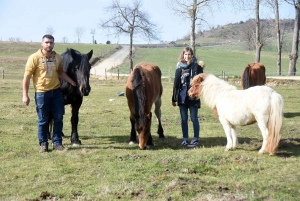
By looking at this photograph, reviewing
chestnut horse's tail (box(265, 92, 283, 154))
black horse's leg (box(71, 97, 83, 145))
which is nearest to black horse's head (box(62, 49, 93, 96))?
black horse's leg (box(71, 97, 83, 145))

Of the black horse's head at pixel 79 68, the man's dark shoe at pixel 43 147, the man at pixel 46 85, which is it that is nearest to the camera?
the man at pixel 46 85

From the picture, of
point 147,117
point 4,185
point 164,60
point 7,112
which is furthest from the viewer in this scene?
point 164,60

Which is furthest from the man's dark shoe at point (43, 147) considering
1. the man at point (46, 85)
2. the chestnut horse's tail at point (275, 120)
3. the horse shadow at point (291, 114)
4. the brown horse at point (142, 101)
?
the horse shadow at point (291, 114)

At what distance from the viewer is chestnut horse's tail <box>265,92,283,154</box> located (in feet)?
20.9

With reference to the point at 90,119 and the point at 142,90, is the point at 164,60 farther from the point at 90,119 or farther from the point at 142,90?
the point at 142,90

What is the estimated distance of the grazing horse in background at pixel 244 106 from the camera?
645 cm

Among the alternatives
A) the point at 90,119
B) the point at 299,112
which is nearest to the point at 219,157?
the point at 90,119

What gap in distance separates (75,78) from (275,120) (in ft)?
13.6

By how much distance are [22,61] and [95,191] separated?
54.8 metres

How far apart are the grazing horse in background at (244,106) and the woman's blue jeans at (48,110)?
2.64 metres

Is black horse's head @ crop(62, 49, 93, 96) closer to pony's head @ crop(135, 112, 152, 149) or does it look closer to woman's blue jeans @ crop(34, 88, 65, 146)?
woman's blue jeans @ crop(34, 88, 65, 146)

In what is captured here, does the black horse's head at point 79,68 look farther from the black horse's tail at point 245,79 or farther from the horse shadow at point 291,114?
the horse shadow at point 291,114

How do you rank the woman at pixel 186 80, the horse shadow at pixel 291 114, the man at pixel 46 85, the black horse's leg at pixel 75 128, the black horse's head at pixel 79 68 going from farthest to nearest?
the horse shadow at pixel 291 114
the black horse's leg at pixel 75 128
the woman at pixel 186 80
the black horse's head at pixel 79 68
the man at pixel 46 85

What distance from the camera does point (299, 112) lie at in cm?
1370
